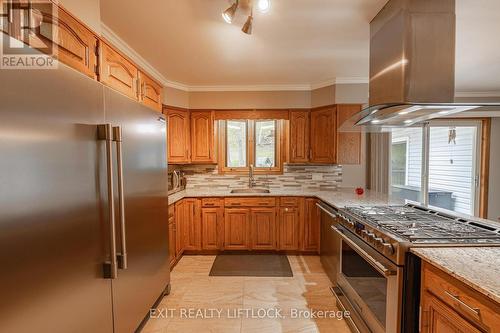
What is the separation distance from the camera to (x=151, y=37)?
2.23 meters

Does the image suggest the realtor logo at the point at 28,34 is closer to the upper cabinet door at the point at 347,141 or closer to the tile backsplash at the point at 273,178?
the tile backsplash at the point at 273,178

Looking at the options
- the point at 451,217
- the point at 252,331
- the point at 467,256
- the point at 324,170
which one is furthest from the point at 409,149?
the point at 252,331

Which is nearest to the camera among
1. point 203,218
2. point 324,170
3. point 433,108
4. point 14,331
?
point 14,331

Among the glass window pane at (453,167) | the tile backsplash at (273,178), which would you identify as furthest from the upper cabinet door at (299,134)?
the glass window pane at (453,167)

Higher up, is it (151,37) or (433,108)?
(151,37)

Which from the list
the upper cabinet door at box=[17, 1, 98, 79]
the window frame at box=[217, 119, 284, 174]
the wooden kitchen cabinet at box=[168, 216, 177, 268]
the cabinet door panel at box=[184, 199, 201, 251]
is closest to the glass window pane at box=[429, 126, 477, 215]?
the window frame at box=[217, 119, 284, 174]

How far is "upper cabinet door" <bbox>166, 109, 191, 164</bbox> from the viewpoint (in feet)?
11.4

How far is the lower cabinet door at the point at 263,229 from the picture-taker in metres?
3.42

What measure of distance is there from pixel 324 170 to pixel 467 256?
8.94ft

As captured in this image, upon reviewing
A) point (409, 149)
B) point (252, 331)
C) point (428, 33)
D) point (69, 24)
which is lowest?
point (252, 331)

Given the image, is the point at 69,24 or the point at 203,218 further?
the point at 203,218

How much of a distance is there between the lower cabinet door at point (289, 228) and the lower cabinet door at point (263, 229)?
0.10m

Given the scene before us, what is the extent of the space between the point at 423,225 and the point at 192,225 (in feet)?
8.87

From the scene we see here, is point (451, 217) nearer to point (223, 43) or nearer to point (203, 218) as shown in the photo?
point (223, 43)
